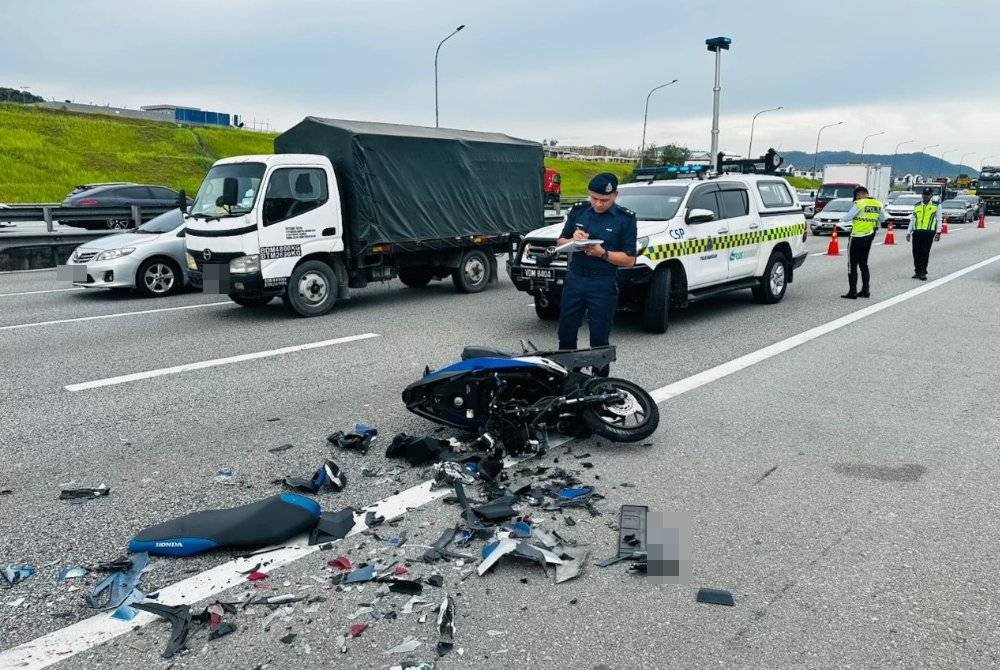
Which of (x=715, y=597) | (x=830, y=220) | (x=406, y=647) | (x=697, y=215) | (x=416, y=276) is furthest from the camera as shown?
(x=830, y=220)

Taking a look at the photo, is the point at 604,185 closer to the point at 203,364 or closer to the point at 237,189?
the point at 203,364

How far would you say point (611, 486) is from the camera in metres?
4.44

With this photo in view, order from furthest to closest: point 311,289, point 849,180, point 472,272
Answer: point 849,180 < point 472,272 < point 311,289

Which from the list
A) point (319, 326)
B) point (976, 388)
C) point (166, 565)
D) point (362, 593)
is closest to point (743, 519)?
point (362, 593)

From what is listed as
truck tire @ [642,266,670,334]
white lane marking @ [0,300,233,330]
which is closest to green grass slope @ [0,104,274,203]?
white lane marking @ [0,300,233,330]

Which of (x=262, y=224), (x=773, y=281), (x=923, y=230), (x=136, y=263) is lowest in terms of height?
(x=773, y=281)

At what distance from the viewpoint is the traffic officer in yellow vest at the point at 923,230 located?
14.3m

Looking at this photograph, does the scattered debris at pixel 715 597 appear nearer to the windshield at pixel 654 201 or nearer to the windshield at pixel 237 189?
the windshield at pixel 654 201

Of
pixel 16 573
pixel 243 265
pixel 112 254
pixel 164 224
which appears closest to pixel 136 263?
pixel 112 254

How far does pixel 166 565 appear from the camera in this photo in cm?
353

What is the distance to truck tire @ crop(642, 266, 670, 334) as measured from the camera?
29.3ft

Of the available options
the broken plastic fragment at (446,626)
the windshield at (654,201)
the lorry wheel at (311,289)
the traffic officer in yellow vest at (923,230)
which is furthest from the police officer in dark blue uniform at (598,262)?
the traffic officer in yellow vest at (923,230)

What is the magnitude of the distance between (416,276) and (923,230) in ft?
32.6

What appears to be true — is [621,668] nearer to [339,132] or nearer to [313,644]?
[313,644]
